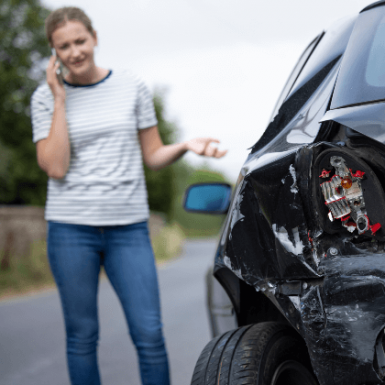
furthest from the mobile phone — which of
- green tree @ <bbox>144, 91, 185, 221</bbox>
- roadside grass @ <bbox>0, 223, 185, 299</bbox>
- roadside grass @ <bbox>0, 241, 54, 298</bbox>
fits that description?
green tree @ <bbox>144, 91, 185, 221</bbox>

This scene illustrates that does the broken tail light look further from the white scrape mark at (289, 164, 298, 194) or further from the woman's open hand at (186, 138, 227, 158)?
the woman's open hand at (186, 138, 227, 158)

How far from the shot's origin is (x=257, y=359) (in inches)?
69.8

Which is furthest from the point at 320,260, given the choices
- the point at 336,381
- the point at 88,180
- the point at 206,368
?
the point at 88,180

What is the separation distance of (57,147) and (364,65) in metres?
1.56

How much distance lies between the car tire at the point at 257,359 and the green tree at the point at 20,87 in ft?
55.4

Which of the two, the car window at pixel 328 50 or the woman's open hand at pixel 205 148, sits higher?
the car window at pixel 328 50

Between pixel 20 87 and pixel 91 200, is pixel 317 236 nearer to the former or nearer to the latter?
pixel 91 200

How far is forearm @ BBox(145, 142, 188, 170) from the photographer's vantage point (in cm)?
300

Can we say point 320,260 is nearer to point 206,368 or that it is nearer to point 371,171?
point 371,171

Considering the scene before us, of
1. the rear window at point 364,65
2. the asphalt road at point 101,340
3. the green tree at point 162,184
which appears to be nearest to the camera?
the rear window at point 364,65

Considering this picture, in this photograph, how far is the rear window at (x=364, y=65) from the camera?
1672 mm

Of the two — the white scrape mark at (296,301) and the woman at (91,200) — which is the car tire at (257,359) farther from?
the woman at (91,200)

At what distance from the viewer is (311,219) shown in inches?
65.8

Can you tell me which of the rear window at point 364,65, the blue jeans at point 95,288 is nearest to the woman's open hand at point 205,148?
the blue jeans at point 95,288
